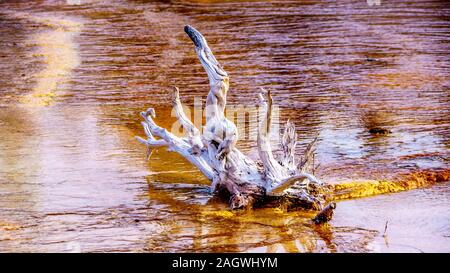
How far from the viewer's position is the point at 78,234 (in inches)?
248

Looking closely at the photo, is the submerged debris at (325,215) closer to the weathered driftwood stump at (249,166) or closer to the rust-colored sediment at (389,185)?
the weathered driftwood stump at (249,166)

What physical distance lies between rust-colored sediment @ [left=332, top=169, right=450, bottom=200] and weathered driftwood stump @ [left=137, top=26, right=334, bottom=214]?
0.55ft

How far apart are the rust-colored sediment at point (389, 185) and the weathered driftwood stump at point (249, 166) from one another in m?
0.17

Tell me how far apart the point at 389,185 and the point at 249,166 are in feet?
4.21

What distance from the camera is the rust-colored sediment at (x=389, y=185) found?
24.3 ft

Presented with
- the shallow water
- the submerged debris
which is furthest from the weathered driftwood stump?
the submerged debris

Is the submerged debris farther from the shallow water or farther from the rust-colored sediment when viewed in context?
the rust-colored sediment

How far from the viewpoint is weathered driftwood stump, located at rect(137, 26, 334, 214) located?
6.96 metres

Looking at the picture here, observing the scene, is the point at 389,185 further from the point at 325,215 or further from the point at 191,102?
the point at 191,102

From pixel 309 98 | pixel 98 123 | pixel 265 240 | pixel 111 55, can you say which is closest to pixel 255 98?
pixel 309 98

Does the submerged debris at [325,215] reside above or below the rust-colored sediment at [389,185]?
above

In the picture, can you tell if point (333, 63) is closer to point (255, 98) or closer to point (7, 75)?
point (255, 98)

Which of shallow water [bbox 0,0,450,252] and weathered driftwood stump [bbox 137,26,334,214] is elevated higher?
weathered driftwood stump [bbox 137,26,334,214]

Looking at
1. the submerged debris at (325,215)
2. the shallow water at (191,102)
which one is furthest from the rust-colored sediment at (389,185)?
the submerged debris at (325,215)
